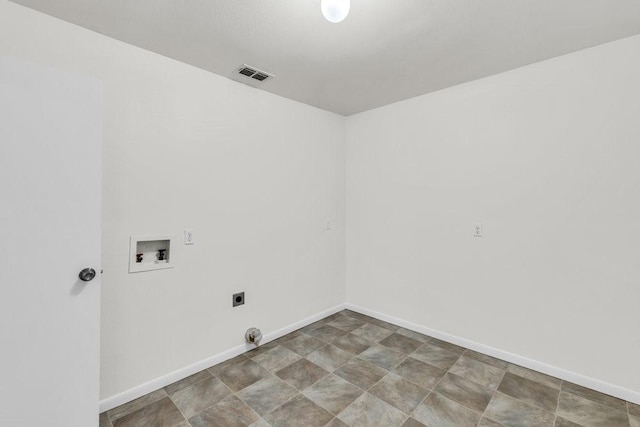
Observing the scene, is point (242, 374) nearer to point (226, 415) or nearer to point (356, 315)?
point (226, 415)

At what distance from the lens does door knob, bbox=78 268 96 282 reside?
4.88ft

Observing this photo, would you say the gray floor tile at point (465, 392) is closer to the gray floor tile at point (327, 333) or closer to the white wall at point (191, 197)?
the gray floor tile at point (327, 333)

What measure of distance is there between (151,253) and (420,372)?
231 centimetres

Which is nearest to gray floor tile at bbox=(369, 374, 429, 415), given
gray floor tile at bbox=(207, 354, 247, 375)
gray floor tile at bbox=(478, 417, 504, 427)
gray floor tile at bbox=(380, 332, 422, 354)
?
gray floor tile at bbox=(478, 417, 504, 427)

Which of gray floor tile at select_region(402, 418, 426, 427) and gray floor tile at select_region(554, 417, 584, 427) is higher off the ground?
gray floor tile at select_region(554, 417, 584, 427)

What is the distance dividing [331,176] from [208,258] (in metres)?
1.77

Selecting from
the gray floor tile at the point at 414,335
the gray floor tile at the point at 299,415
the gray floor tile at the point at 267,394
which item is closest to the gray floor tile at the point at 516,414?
the gray floor tile at the point at 414,335

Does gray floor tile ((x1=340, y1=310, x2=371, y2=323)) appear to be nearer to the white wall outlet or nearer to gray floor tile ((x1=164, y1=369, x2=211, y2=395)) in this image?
gray floor tile ((x1=164, y1=369, x2=211, y2=395))

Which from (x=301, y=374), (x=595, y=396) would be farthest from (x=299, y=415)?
(x=595, y=396)

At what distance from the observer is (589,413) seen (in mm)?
1876

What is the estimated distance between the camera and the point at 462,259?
9.09 ft

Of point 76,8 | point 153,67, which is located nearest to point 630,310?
point 153,67

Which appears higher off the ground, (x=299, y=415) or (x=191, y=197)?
(x=191, y=197)

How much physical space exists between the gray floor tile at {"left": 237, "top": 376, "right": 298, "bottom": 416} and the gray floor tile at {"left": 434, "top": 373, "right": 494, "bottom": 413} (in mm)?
1096
